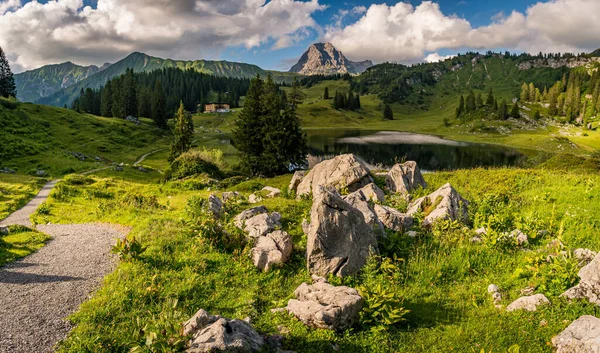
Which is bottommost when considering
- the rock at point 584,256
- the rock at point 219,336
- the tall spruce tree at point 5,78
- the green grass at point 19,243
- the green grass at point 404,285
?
the green grass at point 19,243

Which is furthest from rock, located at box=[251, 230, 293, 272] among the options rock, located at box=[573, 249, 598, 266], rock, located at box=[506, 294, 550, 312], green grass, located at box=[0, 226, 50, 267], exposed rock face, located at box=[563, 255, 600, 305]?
green grass, located at box=[0, 226, 50, 267]

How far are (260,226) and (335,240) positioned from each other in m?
4.75

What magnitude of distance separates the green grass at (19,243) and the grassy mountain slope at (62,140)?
37.1 meters

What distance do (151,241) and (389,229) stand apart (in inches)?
473

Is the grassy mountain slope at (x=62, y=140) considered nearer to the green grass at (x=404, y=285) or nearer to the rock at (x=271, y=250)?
the green grass at (x=404, y=285)

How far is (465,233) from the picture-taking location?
49.8 feet

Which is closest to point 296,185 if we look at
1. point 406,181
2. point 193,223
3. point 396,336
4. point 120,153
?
point 406,181

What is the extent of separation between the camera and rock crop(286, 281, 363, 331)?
9391 millimetres

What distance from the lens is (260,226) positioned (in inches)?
647

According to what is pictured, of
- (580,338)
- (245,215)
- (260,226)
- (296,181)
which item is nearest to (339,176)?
(296,181)

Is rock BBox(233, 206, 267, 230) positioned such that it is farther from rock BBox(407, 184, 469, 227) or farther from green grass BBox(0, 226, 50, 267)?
green grass BBox(0, 226, 50, 267)

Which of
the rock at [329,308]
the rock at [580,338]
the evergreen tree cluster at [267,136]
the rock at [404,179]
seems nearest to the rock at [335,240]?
the rock at [329,308]

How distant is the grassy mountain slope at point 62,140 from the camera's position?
5392cm

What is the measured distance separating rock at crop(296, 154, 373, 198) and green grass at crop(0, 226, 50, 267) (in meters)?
16.6
